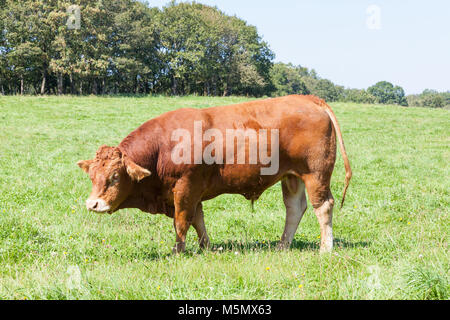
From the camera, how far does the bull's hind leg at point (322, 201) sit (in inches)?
228

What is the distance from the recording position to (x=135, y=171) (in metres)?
5.12

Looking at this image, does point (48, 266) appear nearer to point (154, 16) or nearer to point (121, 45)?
point (121, 45)

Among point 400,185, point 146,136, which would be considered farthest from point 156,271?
point 400,185

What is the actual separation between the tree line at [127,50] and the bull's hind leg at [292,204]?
44117 millimetres

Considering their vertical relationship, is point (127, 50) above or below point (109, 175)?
above

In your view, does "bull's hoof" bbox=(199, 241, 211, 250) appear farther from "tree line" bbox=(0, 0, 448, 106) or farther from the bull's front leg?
"tree line" bbox=(0, 0, 448, 106)

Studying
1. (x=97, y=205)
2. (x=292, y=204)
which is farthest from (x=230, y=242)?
(x=97, y=205)

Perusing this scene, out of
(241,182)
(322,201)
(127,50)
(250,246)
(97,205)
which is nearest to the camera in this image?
(97,205)

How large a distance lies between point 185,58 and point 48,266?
56912 mm

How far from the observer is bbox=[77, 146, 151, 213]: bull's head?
5.06 metres

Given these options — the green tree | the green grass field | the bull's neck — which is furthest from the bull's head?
the green tree

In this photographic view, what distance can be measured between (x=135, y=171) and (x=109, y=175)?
0.33 metres

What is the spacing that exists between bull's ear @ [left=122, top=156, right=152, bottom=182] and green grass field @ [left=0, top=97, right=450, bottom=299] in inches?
42.5

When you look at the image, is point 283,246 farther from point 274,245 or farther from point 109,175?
point 109,175
